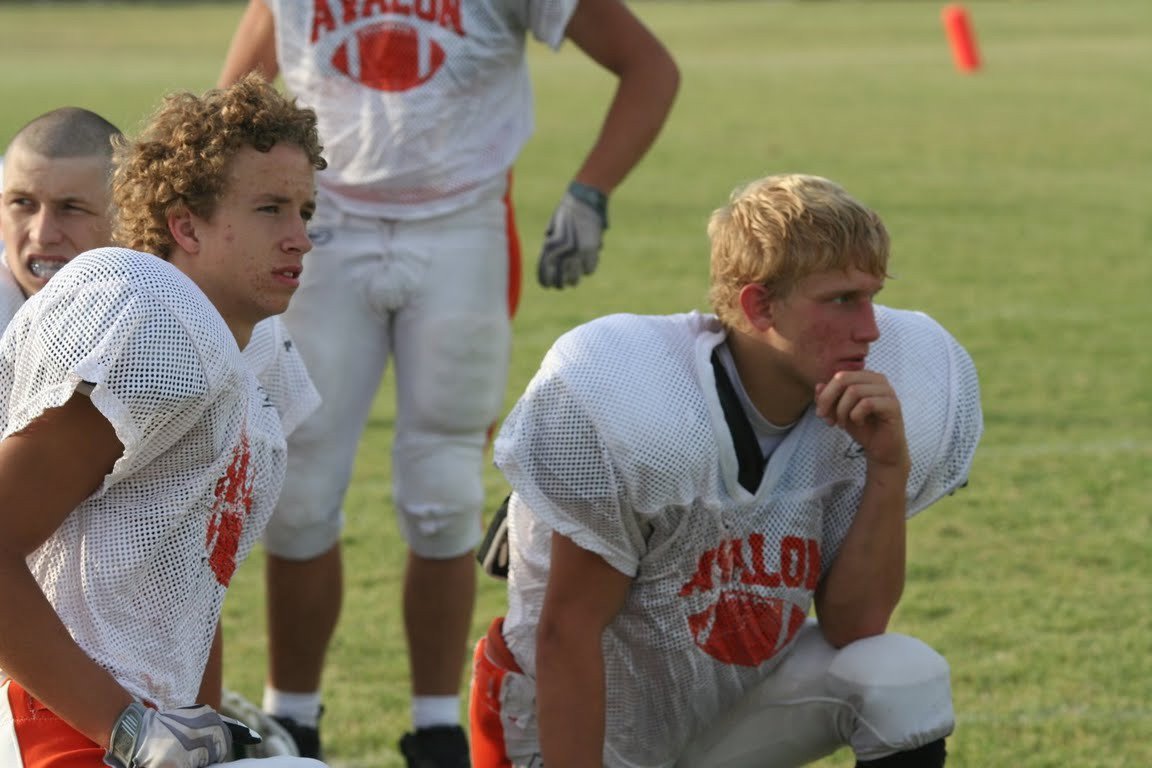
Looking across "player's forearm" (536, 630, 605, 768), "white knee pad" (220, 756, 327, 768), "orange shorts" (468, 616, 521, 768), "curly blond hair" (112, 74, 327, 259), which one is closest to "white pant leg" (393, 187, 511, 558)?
"orange shorts" (468, 616, 521, 768)

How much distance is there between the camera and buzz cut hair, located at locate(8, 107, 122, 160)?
3.10 m

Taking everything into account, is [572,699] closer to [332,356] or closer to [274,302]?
[274,302]

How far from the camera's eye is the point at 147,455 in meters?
2.47

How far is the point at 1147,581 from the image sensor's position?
5.18m

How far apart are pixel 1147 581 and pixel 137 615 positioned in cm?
339

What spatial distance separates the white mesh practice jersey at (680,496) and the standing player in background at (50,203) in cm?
78

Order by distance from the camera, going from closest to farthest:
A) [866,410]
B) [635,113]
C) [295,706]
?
[866,410], [295,706], [635,113]

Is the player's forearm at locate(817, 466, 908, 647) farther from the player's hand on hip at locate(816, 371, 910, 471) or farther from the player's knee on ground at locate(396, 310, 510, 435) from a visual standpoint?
the player's knee on ground at locate(396, 310, 510, 435)

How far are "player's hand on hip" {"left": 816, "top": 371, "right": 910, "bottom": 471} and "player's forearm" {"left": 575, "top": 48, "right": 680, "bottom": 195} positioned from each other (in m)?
1.40

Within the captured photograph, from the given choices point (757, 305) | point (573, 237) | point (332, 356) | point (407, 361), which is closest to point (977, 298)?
point (573, 237)

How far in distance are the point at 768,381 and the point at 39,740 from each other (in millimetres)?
1254

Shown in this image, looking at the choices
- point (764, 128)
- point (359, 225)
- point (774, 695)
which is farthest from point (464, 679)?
point (764, 128)

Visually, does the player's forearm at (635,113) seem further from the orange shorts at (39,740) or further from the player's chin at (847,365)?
the orange shorts at (39,740)

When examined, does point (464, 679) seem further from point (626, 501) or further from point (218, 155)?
point (218, 155)
